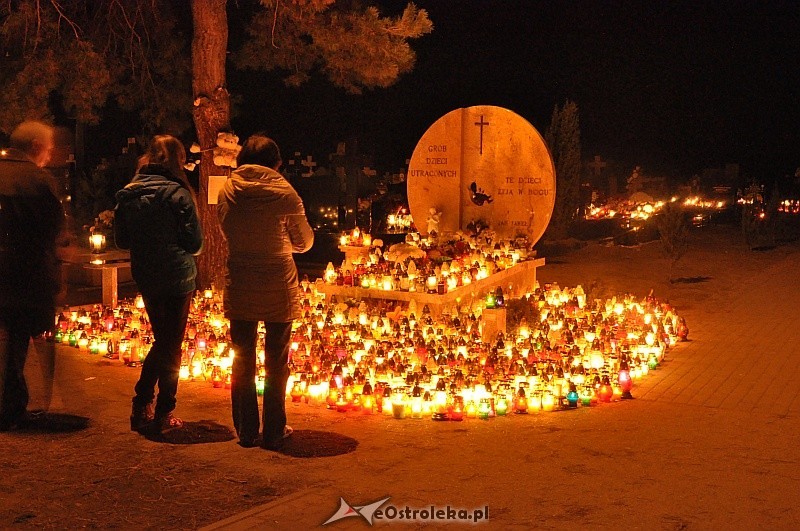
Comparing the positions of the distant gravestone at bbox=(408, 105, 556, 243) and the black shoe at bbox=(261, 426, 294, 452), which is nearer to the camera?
the black shoe at bbox=(261, 426, 294, 452)

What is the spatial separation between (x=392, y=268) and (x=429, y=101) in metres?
24.2

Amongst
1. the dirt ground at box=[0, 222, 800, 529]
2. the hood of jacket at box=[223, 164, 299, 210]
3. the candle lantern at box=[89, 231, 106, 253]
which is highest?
the hood of jacket at box=[223, 164, 299, 210]

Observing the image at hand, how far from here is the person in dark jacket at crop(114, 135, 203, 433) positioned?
5918 mm

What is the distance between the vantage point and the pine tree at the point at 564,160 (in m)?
21.5

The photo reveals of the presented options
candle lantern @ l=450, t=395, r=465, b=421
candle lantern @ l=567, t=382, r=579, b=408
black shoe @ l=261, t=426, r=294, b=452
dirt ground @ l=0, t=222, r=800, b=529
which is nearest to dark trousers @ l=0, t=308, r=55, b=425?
dirt ground @ l=0, t=222, r=800, b=529

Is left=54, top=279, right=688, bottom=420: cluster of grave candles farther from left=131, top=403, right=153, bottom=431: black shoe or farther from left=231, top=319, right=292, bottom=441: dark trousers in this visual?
left=131, top=403, right=153, bottom=431: black shoe

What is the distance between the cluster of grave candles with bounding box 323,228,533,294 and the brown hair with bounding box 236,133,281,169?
13.3ft

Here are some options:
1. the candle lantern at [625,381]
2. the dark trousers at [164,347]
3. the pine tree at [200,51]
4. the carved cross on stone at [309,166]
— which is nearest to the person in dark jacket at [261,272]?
the dark trousers at [164,347]

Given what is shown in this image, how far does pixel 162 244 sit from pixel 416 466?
217cm

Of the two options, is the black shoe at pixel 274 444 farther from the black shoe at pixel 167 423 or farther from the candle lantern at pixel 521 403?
the candle lantern at pixel 521 403

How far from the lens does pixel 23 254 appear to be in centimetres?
610

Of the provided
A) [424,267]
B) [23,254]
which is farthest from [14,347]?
[424,267]

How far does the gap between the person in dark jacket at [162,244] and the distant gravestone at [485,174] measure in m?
6.89

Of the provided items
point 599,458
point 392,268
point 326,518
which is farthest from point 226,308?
point 392,268
